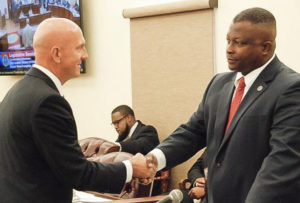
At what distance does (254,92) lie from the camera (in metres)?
2.18

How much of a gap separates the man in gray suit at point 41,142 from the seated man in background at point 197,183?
1679mm

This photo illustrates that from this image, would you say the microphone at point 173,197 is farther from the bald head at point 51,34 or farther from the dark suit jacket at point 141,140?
the dark suit jacket at point 141,140

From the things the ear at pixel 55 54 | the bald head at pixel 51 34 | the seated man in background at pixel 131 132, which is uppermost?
the bald head at pixel 51 34

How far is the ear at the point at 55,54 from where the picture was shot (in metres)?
2.36

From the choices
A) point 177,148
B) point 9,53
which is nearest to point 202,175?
point 177,148

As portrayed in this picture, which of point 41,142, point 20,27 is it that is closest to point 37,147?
point 41,142

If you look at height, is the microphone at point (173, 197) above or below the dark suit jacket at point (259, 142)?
below

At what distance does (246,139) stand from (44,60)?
1.01m

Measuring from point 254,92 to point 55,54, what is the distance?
3.12ft

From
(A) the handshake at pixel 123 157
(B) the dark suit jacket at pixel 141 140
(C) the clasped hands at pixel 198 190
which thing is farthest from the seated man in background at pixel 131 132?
(C) the clasped hands at pixel 198 190

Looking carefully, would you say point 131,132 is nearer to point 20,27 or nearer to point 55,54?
point 20,27

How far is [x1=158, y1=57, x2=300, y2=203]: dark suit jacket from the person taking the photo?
1.98m

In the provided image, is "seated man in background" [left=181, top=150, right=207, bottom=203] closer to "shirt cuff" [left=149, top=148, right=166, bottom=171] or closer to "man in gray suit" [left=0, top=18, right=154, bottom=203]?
"shirt cuff" [left=149, top=148, right=166, bottom=171]

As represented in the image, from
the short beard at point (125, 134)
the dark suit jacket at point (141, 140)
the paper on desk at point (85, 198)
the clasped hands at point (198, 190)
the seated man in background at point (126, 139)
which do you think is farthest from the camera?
the short beard at point (125, 134)
